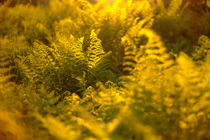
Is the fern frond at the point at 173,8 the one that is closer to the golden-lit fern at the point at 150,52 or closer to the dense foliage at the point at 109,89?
the dense foliage at the point at 109,89

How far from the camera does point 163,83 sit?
6.81 ft

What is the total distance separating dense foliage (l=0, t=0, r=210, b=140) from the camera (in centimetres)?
173

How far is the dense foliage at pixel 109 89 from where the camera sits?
1.73m

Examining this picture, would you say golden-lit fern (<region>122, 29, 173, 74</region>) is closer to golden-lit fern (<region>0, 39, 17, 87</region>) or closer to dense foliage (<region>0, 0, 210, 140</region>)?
dense foliage (<region>0, 0, 210, 140</region>)

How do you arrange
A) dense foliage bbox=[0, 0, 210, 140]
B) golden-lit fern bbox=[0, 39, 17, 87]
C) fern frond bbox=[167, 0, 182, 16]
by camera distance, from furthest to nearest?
fern frond bbox=[167, 0, 182, 16], golden-lit fern bbox=[0, 39, 17, 87], dense foliage bbox=[0, 0, 210, 140]

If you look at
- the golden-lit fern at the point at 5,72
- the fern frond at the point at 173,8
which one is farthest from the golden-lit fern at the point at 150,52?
the fern frond at the point at 173,8

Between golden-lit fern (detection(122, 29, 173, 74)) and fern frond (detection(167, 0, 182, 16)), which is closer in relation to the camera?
golden-lit fern (detection(122, 29, 173, 74))

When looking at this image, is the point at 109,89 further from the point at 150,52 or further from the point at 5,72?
the point at 5,72

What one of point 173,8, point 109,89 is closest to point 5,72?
point 109,89

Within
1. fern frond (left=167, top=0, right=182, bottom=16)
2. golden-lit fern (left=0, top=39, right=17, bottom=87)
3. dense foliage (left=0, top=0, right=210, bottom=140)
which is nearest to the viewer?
dense foliage (left=0, top=0, right=210, bottom=140)

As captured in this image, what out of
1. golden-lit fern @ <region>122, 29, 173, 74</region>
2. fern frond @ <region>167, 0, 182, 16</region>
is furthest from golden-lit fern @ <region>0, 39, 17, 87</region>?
fern frond @ <region>167, 0, 182, 16</region>

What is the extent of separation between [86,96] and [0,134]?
1.00m

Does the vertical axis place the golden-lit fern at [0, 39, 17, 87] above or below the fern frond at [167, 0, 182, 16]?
below

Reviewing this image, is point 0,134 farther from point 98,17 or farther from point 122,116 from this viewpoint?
point 98,17
